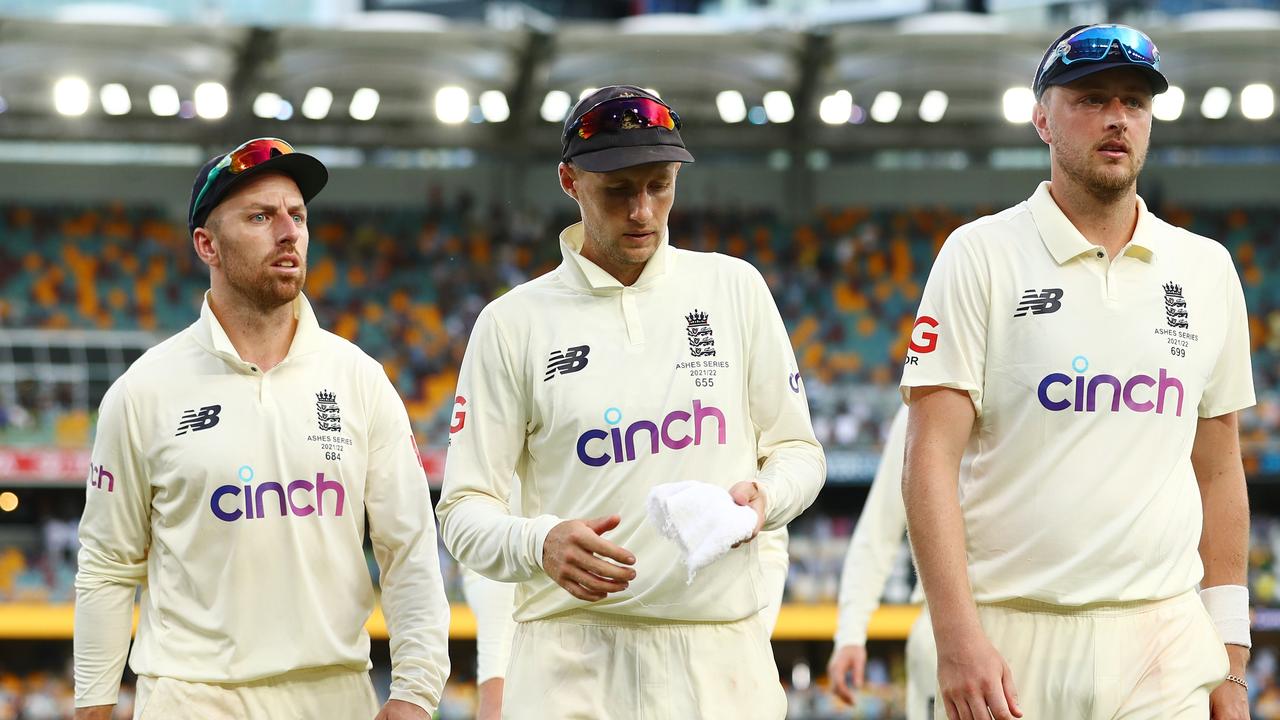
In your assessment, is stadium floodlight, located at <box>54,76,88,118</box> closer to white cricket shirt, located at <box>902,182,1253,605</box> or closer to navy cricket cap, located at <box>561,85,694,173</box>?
navy cricket cap, located at <box>561,85,694,173</box>

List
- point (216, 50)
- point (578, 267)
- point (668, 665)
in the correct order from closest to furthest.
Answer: point (668, 665) → point (578, 267) → point (216, 50)

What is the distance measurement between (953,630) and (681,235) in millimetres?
22983

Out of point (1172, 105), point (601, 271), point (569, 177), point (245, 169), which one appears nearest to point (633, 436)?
point (601, 271)

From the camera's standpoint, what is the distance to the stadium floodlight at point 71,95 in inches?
893

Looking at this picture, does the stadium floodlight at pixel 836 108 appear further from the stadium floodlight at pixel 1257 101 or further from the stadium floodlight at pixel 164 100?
the stadium floodlight at pixel 164 100

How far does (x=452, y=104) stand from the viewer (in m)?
23.4

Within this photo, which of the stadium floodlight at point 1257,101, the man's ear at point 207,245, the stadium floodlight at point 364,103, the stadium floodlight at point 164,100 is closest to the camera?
the man's ear at point 207,245

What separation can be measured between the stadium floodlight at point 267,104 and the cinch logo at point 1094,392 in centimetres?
2075

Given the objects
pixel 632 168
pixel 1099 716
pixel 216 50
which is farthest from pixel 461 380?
pixel 216 50

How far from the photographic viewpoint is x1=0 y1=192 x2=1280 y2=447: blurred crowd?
23203mm

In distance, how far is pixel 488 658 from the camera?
4.83 metres

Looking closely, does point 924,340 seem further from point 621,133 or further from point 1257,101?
point 1257,101

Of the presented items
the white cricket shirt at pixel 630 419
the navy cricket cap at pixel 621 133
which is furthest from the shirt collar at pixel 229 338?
the navy cricket cap at pixel 621 133

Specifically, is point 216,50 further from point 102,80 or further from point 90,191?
point 90,191
